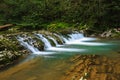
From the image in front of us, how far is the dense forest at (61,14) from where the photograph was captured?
2206 centimetres

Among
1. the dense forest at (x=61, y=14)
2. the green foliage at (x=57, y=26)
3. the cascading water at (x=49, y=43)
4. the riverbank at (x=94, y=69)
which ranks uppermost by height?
the dense forest at (x=61, y=14)

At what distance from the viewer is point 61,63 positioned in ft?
34.1

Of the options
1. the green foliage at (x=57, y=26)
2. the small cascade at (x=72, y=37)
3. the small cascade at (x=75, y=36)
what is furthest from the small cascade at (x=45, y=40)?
the green foliage at (x=57, y=26)

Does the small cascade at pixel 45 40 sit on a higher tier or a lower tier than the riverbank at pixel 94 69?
higher

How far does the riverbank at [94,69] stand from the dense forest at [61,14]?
37.4ft

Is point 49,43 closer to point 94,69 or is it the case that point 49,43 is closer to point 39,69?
point 39,69

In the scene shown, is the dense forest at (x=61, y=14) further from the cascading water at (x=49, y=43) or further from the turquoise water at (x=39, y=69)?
the turquoise water at (x=39, y=69)

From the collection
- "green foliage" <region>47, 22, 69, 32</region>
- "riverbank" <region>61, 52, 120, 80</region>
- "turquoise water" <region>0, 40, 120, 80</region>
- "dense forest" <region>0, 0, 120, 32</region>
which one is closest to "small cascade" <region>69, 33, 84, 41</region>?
"dense forest" <region>0, 0, 120, 32</region>

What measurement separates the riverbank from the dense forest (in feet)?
37.4

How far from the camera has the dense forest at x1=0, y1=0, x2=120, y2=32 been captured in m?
22.1

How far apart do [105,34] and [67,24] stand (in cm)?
543

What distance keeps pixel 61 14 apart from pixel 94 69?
732 inches

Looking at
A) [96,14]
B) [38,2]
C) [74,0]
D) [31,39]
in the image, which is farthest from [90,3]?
[31,39]

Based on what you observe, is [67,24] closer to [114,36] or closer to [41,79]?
[114,36]
